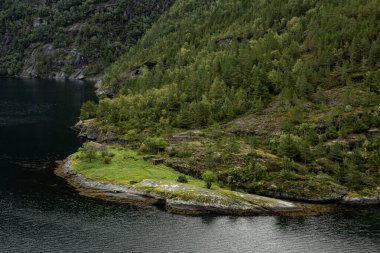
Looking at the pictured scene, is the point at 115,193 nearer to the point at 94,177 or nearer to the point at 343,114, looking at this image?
the point at 94,177

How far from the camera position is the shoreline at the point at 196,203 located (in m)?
119

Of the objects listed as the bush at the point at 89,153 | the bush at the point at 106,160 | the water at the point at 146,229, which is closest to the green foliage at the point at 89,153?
the bush at the point at 89,153

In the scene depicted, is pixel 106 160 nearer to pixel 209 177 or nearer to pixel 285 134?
pixel 209 177

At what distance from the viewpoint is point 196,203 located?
11962cm

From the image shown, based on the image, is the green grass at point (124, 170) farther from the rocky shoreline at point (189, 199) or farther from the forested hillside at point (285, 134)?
the forested hillside at point (285, 134)

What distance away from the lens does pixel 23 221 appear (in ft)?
352

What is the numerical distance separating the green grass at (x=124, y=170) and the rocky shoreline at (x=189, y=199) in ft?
12.1

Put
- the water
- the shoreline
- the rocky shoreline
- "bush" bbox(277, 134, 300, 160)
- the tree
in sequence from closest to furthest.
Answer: the water < the shoreline < the rocky shoreline < the tree < "bush" bbox(277, 134, 300, 160)

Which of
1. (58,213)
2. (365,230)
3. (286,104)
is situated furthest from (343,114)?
(58,213)

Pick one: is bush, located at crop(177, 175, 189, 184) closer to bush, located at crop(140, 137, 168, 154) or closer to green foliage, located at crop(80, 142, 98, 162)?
bush, located at crop(140, 137, 168, 154)

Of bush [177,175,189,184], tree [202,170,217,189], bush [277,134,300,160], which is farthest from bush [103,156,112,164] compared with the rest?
bush [277,134,300,160]

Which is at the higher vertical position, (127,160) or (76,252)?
(127,160)

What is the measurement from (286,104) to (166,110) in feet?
157

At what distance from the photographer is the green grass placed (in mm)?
135125
